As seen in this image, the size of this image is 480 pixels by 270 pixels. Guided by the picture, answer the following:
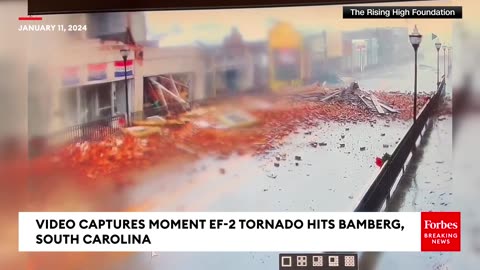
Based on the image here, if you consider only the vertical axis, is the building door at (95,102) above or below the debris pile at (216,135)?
above

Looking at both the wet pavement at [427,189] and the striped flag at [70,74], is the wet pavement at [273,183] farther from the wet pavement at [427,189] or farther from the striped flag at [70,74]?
the striped flag at [70,74]

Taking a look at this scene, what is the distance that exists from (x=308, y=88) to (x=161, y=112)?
1.40 ft

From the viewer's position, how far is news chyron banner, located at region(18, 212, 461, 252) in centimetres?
158

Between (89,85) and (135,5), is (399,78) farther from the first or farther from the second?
(89,85)

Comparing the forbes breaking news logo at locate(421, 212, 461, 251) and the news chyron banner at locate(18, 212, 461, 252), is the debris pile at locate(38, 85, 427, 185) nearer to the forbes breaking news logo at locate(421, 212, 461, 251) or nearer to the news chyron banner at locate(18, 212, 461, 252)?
the news chyron banner at locate(18, 212, 461, 252)

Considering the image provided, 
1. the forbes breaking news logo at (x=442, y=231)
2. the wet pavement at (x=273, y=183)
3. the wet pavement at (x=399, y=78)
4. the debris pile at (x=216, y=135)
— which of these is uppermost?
the wet pavement at (x=399, y=78)

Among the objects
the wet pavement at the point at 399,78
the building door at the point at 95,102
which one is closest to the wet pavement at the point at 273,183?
the wet pavement at the point at 399,78

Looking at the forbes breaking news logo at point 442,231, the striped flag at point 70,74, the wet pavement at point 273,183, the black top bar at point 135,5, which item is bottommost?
the forbes breaking news logo at point 442,231

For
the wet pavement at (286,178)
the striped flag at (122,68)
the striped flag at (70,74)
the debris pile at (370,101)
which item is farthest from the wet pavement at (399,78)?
the striped flag at (70,74)

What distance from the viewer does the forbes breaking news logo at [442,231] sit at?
1.58 m

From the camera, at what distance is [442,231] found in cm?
158

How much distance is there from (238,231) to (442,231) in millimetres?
573

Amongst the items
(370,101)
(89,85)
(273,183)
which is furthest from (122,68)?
(370,101)

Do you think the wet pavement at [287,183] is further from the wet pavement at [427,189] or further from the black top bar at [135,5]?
the black top bar at [135,5]
